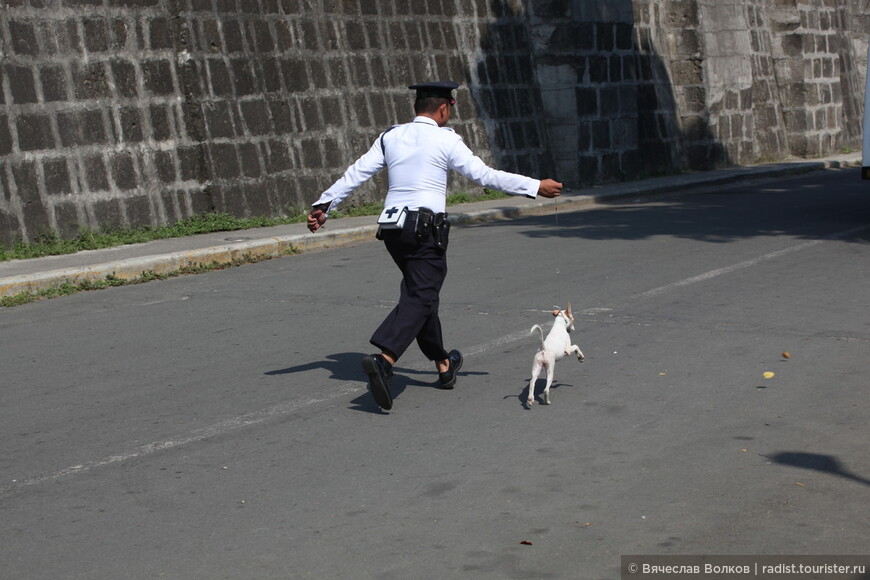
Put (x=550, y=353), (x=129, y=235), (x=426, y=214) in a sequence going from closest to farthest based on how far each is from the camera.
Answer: (x=550, y=353)
(x=426, y=214)
(x=129, y=235)

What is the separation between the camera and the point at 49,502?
5.04m

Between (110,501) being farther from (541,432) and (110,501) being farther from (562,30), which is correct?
(562,30)

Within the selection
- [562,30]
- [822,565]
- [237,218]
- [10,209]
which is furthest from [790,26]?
[822,565]

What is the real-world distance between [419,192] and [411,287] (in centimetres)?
55

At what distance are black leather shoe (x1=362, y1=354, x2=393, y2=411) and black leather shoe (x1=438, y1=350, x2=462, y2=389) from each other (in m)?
0.61

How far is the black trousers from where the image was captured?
21.5 ft

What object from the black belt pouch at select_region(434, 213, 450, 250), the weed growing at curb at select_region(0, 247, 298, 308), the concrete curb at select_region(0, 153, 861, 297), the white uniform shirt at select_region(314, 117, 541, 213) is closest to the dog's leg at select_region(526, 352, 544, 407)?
the black belt pouch at select_region(434, 213, 450, 250)

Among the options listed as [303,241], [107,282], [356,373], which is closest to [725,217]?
[303,241]

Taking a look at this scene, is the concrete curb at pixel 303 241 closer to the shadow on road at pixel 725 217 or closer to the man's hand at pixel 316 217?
the shadow on road at pixel 725 217

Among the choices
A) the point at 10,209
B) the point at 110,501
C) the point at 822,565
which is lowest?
the point at 822,565

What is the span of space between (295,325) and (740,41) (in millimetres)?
19923

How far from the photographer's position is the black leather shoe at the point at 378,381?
6.20 m

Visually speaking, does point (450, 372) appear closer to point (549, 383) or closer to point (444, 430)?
point (549, 383)

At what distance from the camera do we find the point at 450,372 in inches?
272
